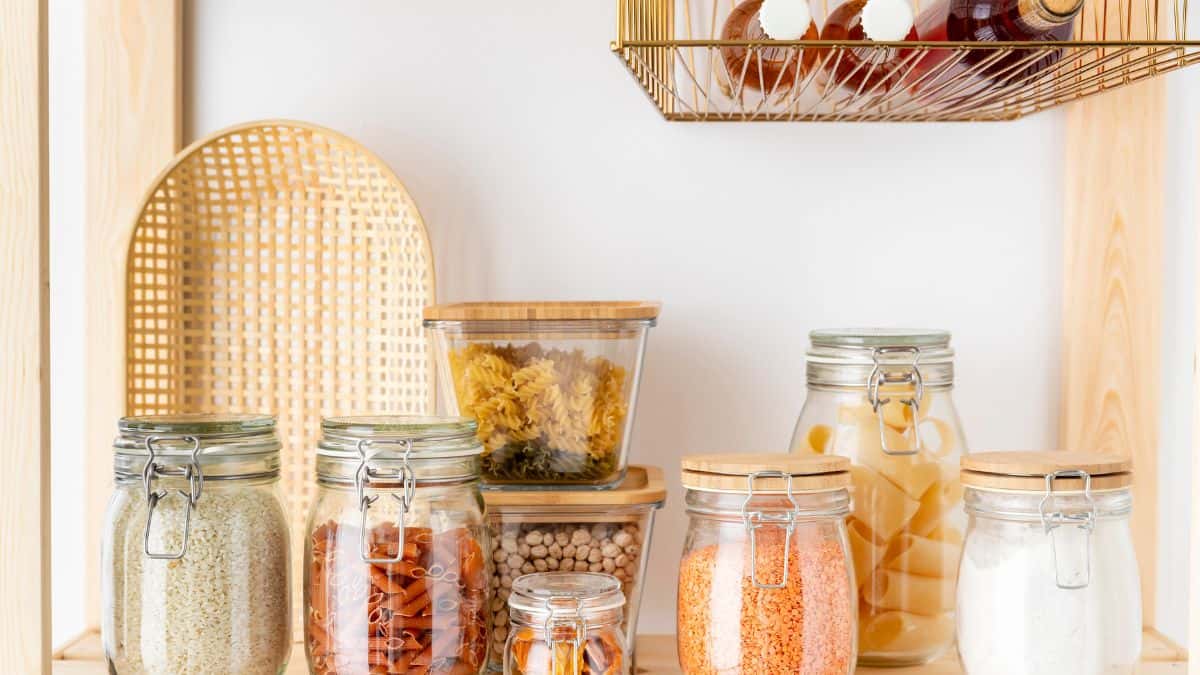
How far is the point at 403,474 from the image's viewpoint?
32.6 inches

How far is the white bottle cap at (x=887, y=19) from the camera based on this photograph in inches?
32.4

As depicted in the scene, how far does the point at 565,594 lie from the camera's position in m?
0.80

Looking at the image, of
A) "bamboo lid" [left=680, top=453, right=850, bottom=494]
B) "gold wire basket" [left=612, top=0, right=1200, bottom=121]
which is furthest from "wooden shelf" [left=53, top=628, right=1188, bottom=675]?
"gold wire basket" [left=612, top=0, right=1200, bottom=121]

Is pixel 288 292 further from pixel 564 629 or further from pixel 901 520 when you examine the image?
pixel 901 520

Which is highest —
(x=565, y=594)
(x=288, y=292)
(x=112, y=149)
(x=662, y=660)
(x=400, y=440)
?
(x=112, y=149)

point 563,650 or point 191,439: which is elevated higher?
point 191,439

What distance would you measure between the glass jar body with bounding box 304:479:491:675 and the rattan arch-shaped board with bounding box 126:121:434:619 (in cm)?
24

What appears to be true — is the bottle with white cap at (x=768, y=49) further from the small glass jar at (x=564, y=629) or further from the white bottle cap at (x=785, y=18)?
the small glass jar at (x=564, y=629)

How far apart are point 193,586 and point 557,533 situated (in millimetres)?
285

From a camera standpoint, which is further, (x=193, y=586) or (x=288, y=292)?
(x=288, y=292)

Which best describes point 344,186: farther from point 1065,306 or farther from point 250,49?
point 1065,306

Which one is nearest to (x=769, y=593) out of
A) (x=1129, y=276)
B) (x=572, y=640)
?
(x=572, y=640)

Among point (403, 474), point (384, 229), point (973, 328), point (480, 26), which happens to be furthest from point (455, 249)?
point (973, 328)

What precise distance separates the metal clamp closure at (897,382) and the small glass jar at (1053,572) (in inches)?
3.8
